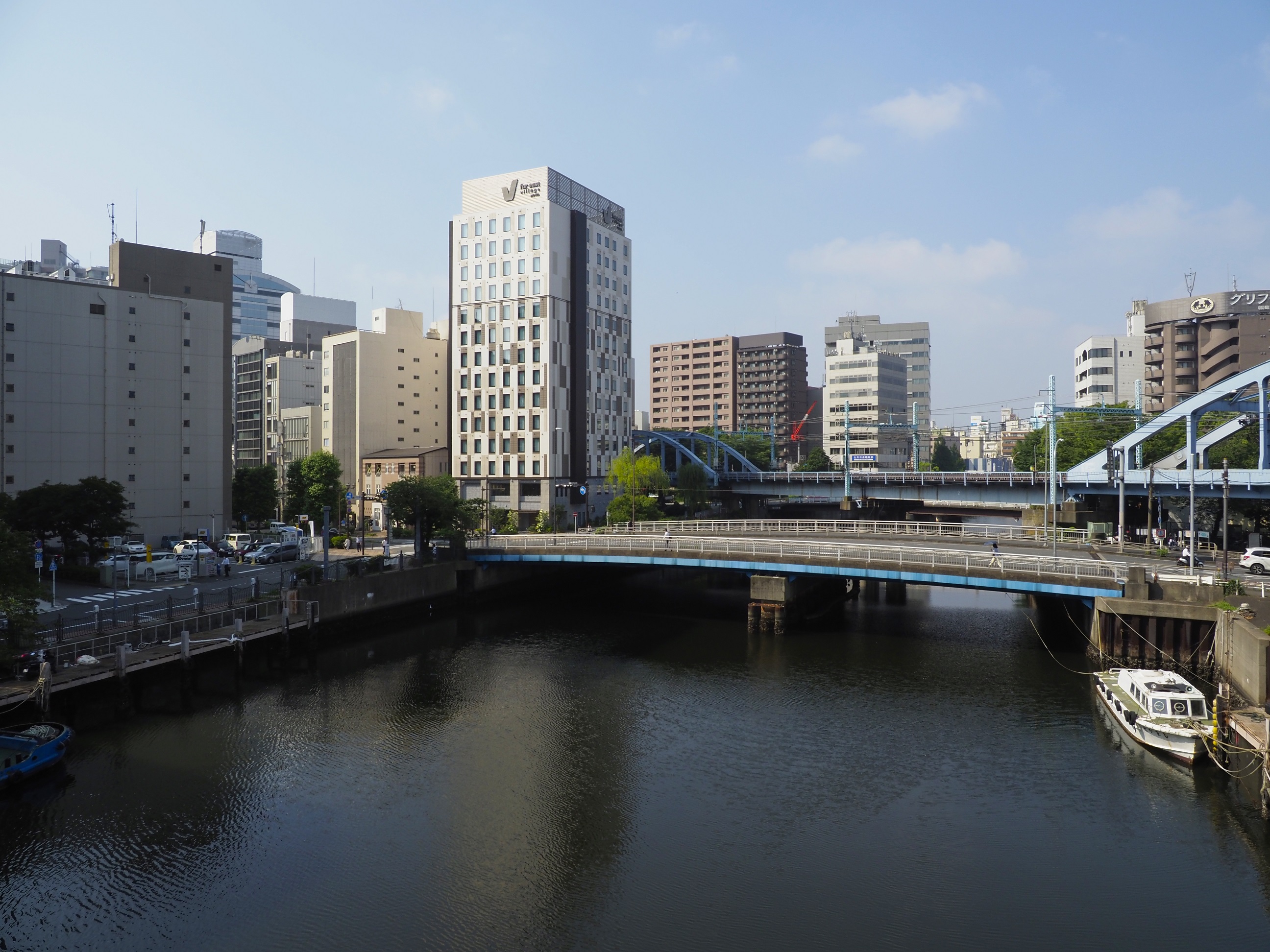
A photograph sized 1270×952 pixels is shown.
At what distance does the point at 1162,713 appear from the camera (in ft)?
101

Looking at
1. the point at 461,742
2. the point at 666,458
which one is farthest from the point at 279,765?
the point at 666,458

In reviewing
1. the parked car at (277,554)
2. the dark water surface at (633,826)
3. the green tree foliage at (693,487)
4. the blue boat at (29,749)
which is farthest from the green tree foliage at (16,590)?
the green tree foliage at (693,487)

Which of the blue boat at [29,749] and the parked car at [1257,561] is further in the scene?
the parked car at [1257,561]

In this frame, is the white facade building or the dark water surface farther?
the white facade building

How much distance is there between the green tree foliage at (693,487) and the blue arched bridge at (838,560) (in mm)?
39735

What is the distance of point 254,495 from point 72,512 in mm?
31693

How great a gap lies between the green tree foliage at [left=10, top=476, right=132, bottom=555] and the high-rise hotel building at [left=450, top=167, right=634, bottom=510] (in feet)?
143

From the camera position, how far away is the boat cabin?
3064cm

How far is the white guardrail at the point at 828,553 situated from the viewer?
145 feet

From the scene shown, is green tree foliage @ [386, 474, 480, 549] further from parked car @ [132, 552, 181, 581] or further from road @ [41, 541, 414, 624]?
parked car @ [132, 552, 181, 581]

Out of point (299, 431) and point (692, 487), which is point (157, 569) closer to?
point (692, 487)

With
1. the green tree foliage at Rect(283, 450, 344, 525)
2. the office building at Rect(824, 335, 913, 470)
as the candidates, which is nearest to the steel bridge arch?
the green tree foliage at Rect(283, 450, 344, 525)

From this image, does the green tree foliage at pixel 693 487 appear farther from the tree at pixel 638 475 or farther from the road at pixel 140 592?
the road at pixel 140 592

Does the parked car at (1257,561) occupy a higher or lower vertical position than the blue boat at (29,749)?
higher
